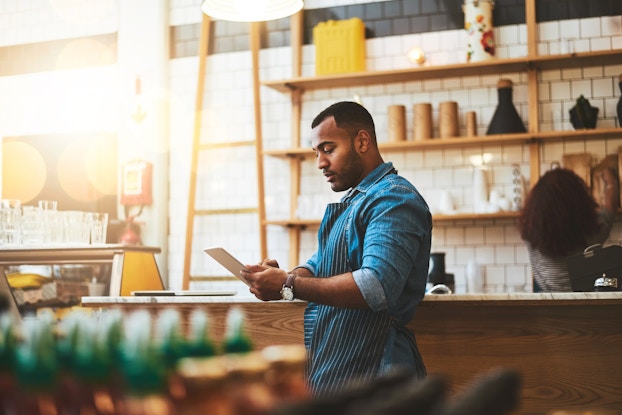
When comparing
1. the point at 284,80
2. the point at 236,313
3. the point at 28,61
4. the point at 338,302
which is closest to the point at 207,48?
the point at 284,80

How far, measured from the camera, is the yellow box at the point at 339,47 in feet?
18.4

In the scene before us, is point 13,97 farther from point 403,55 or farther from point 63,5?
point 403,55

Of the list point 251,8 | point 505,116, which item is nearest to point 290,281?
point 251,8

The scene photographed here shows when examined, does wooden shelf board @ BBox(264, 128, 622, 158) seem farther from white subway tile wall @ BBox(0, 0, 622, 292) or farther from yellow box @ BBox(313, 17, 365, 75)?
yellow box @ BBox(313, 17, 365, 75)

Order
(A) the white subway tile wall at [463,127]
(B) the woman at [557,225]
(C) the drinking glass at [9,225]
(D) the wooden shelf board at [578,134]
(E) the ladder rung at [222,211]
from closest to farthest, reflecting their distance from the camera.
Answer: (B) the woman at [557,225] → (C) the drinking glass at [9,225] → (D) the wooden shelf board at [578,134] → (A) the white subway tile wall at [463,127] → (E) the ladder rung at [222,211]

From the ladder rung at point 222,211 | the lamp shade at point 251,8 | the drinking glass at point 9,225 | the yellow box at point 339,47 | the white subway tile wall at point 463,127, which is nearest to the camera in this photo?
the lamp shade at point 251,8

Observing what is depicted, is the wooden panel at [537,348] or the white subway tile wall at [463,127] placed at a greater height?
the white subway tile wall at [463,127]

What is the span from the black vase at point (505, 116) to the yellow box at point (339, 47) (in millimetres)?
1017

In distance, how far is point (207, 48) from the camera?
20.2ft

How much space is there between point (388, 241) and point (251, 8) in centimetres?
169

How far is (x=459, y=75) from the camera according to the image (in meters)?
5.52

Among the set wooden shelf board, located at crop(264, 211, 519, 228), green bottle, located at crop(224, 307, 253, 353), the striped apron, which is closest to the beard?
the striped apron

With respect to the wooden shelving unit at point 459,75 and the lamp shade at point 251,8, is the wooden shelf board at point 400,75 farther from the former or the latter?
the lamp shade at point 251,8

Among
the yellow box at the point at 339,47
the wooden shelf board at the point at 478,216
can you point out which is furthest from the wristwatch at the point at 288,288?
the yellow box at the point at 339,47
